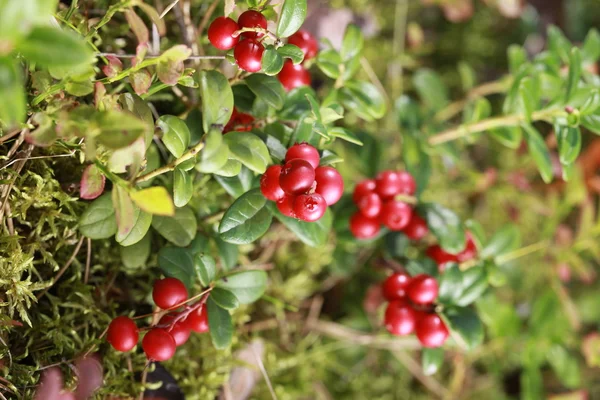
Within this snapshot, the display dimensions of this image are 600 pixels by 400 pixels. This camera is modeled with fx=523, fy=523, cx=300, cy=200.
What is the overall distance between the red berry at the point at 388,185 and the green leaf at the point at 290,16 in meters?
0.47

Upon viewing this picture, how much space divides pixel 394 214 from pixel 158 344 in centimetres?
62

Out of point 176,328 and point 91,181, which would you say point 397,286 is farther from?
point 91,181

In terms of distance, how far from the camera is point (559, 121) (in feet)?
4.18

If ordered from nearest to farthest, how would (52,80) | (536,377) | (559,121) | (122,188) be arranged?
(122,188) < (52,80) < (559,121) < (536,377)

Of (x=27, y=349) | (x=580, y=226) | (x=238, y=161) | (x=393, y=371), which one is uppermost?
(x=238, y=161)

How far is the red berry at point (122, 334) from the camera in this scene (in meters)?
0.98

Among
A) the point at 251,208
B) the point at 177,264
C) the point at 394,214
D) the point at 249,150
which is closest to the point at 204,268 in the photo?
the point at 177,264

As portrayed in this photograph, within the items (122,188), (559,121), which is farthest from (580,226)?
(122,188)

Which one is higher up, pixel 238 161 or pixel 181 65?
pixel 181 65

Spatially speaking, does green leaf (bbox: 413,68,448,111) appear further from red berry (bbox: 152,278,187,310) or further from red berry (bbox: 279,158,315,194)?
red berry (bbox: 152,278,187,310)

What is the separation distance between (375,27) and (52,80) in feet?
4.08

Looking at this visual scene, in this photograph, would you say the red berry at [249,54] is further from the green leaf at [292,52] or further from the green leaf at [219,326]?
the green leaf at [219,326]

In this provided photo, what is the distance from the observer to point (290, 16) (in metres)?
0.96

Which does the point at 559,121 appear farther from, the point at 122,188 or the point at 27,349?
the point at 27,349
